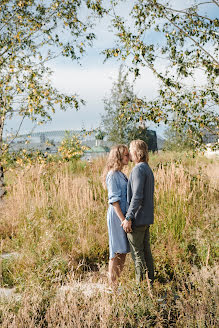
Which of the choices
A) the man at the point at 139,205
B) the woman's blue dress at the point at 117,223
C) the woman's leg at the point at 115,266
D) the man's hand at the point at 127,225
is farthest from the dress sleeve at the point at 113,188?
the woman's leg at the point at 115,266

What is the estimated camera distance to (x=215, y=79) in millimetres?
5281

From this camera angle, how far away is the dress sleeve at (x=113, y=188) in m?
3.40

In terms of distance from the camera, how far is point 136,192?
10.6 ft

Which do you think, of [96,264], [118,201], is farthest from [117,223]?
[96,264]

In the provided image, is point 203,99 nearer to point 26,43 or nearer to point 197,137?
point 197,137

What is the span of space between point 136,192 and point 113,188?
307mm

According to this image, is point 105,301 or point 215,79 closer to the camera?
point 105,301

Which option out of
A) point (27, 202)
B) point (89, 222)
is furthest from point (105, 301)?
point (27, 202)

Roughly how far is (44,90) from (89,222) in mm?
2785

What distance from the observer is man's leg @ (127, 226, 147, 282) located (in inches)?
131

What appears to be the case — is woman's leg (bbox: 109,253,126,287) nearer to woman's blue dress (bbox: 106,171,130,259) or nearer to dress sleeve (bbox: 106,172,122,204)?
woman's blue dress (bbox: 106,171,130,259)

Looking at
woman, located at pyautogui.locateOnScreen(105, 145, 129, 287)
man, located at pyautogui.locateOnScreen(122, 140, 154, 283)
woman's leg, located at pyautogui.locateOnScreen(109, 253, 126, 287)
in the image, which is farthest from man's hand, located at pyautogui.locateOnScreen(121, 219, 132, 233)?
woman's leg, located at pyautogui.locateOnScreen(109, 253, 126, 287)

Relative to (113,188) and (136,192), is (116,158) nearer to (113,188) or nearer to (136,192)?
(113,188)

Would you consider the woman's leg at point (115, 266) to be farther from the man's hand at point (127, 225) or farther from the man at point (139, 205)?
the man's hand at point (127, 225)
